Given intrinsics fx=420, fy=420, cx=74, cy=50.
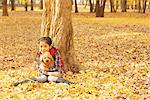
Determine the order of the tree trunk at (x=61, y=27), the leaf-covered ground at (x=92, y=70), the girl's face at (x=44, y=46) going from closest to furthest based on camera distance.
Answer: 1. the leaf-covered ground at (x=92, y=70)
2. the girl's face at (x=44, y=46)
3. the tree trunk at (x=61, y=27)

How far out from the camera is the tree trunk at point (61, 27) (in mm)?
9086

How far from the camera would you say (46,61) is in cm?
771

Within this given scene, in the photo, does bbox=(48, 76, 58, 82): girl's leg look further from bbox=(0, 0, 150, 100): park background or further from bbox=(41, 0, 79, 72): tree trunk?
bbox=(41, 0, 79, 72): tree trunk

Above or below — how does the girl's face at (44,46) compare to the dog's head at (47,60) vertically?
above

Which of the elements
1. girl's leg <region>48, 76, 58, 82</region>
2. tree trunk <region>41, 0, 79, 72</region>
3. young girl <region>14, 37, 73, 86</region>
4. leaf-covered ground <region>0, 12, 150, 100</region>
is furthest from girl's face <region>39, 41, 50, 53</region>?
tree trunk <region>41, 0, 79, 72</region>

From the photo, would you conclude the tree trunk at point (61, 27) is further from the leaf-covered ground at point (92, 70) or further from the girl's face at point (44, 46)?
the girl's face at point (44, 46)

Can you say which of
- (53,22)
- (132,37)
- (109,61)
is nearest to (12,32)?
(132,37)

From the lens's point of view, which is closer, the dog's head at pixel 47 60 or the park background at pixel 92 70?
the park background at pixel 92 70

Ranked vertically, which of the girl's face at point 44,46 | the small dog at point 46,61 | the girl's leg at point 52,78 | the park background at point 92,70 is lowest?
the park background at point 92,70

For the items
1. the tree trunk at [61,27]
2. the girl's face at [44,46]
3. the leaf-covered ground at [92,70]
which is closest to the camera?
the leaf-covered ground at [92,70]

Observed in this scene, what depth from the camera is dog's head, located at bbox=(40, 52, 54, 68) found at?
764cm

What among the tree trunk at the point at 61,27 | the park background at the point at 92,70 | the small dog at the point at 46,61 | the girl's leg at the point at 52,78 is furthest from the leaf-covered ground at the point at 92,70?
the tree trunk at the point at 61,27

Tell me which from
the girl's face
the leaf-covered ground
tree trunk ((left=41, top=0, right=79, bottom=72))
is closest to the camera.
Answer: the leaf-covered ground

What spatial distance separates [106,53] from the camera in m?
13.6
